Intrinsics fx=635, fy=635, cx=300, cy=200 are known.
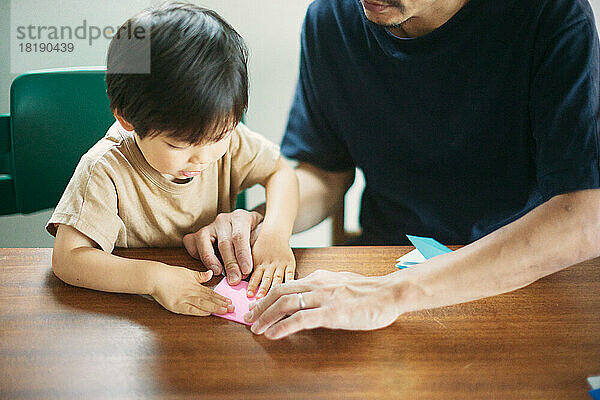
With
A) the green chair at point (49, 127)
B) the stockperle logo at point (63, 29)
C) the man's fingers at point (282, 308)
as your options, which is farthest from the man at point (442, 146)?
the stockperle logo at point (63, 29)

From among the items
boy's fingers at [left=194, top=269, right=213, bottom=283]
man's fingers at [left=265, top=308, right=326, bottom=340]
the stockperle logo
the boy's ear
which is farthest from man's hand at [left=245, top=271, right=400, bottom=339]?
the stockperle logo

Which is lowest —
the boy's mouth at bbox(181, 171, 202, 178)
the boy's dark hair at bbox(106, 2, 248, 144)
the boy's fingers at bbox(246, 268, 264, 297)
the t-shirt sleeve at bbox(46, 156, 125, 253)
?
the boy's fingers at bbox(246, 268, 264, 297)

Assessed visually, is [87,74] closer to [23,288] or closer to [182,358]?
[23,288]

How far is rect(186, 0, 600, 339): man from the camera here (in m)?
0.90

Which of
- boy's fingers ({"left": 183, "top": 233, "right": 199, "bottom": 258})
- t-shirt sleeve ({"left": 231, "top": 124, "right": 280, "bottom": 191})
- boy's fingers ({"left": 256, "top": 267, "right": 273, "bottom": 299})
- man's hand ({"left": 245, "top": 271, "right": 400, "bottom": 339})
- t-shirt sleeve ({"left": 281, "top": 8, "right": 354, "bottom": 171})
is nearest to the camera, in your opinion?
man's hand ({"left": 245, "top": 271, "right": 400, "bottom": 339})

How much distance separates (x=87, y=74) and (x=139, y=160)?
0.51m

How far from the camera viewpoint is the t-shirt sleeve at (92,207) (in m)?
1.00

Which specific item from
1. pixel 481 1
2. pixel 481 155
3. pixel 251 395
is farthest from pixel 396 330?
pixel 481 1

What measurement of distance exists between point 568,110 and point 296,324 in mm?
521

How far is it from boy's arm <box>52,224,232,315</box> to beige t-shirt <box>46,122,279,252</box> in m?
0.04

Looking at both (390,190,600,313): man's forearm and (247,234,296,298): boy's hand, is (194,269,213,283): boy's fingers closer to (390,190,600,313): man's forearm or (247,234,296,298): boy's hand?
(247,234,296,298): boy's hand

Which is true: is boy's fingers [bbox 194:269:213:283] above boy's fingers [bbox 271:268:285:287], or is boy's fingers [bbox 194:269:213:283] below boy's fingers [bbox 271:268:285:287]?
below

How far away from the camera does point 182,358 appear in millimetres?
817

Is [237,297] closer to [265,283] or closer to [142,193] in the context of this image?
[265,283]
